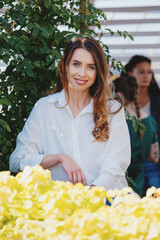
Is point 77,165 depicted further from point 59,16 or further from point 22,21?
point 59,16

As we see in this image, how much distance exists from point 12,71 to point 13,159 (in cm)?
68

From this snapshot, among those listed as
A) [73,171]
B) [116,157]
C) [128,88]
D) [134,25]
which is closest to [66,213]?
[73,171]

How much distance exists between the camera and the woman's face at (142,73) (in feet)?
13.4

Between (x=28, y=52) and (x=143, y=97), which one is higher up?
(x=28, y=52)

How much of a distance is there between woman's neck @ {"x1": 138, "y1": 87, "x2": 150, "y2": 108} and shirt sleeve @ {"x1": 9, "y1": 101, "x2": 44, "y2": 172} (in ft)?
6.39

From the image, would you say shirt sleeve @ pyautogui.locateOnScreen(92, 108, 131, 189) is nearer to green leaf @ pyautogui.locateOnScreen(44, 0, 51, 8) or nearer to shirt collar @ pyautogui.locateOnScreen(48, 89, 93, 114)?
shirt collar @ pyautogui.locateOnScreen(48, 89, 93, 114)

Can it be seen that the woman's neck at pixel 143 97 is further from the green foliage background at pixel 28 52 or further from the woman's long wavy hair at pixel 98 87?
the woman's long wavy hair at pixel 98 87

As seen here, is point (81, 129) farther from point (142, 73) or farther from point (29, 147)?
point (142, 73)

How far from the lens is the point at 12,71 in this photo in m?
2.64

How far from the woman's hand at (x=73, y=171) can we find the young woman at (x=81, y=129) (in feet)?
0.03

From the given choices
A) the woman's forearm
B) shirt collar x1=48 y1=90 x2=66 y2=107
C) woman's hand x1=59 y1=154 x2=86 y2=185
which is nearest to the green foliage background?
shirt collar x1=48 y1=90 x2=66 y2=107

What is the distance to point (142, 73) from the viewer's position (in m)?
4.13

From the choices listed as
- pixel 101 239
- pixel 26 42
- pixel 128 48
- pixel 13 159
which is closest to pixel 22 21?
pixel 26 42

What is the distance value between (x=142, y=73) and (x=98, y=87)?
195cm
